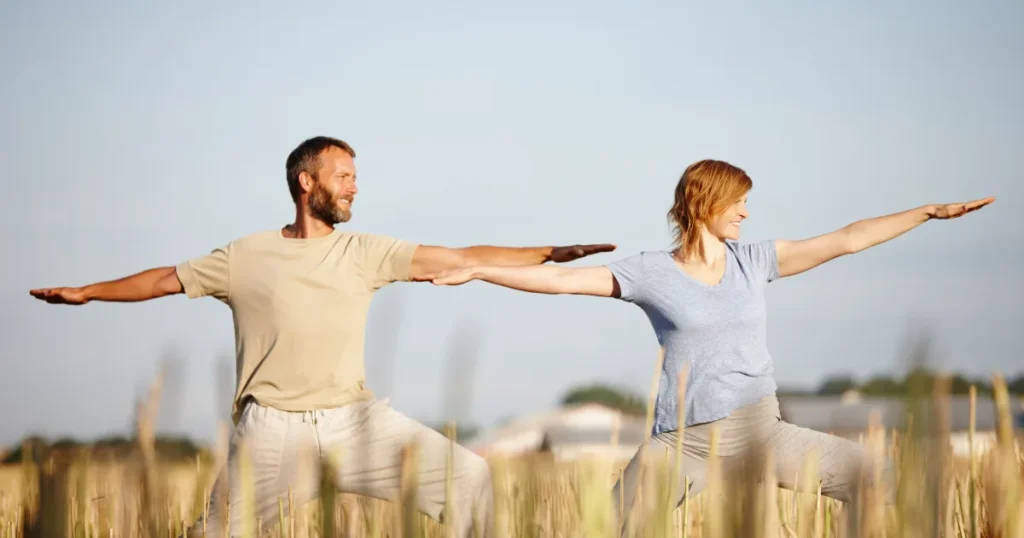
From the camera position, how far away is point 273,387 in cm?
507

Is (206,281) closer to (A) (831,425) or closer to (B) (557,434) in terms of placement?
(B) (557,434)

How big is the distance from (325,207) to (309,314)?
0.64 metres

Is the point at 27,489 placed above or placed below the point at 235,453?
above

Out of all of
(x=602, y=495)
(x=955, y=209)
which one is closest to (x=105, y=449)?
(x=602, y=495)

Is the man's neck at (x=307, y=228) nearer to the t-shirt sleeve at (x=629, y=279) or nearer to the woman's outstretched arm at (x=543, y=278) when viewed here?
the woman's outstretched arm at (x=543, y=278)

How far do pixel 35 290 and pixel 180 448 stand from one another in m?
4.70

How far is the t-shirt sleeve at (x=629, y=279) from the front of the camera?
488cm

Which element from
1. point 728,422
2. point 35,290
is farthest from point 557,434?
point 35,290

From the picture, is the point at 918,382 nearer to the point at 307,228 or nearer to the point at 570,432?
the point at 570,432

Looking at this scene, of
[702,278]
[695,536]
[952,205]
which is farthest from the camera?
[695,536]

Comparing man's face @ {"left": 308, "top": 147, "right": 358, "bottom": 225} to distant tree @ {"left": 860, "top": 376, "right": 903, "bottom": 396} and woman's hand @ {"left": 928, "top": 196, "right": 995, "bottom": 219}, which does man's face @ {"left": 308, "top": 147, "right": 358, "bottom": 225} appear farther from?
distant tree @ {"left": 860, "top": 376, "right": 903, "bottom": 396}

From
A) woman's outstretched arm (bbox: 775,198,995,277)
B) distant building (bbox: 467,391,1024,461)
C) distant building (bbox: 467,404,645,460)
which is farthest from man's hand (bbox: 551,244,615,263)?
distant building (bbox: 467,404,645,460)

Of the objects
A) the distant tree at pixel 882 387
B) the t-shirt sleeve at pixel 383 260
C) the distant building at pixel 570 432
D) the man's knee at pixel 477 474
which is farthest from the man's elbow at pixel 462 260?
the distant tree at pixel 882 387

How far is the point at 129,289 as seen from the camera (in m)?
5.55
